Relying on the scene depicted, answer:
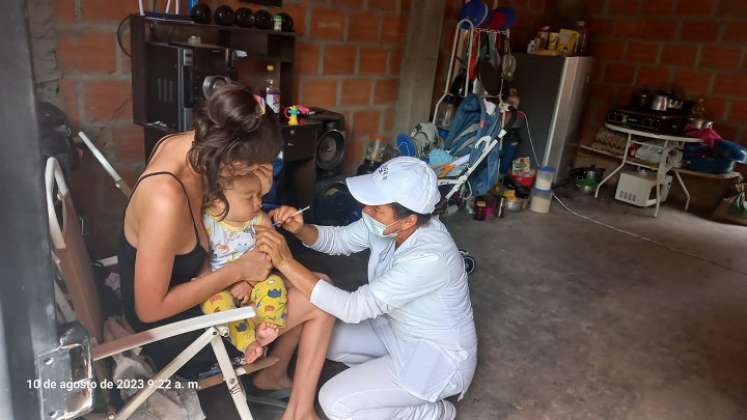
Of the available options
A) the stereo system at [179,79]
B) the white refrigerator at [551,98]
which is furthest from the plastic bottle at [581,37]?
the stereo system at [179,79]

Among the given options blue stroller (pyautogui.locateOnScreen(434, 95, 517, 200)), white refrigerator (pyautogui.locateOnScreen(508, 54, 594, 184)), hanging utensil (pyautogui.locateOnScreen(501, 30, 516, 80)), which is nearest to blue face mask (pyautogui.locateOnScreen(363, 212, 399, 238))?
blue stroller (pyautogui.locateOnScreen(434, 95, 517, 200))

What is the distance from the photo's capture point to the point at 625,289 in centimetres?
327

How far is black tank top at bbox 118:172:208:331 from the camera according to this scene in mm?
1518

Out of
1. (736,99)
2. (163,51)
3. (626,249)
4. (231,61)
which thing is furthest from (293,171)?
(736,99)

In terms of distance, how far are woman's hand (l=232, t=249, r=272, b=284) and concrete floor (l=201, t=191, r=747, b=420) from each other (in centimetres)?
61

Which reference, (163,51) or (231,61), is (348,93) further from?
(163,51)

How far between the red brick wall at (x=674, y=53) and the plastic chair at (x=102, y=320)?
4.98 meters

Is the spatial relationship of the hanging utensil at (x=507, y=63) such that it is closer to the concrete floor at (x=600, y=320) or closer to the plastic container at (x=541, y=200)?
the plastic container at (x=541, y=200)

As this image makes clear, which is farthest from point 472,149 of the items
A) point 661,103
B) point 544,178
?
point 661,103

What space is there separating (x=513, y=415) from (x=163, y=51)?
7.04 feet

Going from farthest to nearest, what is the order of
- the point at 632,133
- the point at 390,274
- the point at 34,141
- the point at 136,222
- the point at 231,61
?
the point at 632,133
the point at 231,61
the point at 390,274
the point at 136,222
the point at 34,141

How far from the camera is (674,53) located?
5.07m

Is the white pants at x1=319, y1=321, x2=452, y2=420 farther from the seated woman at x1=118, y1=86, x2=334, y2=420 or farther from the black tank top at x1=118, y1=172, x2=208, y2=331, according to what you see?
the black tank top at x1=118, y1=172, x2=208, y2=331

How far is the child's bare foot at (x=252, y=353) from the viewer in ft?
5.25
